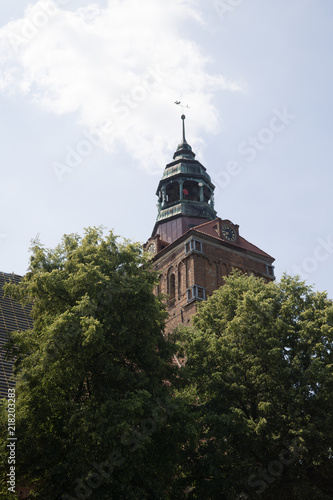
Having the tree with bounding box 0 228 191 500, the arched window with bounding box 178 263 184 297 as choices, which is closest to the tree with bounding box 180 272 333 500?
the tree with bounding box 0 228 191 500

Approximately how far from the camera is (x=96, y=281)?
15953 millimetres

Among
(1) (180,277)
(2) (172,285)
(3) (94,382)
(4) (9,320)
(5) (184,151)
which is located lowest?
(3) (94,382)

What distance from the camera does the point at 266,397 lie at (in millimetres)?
17828

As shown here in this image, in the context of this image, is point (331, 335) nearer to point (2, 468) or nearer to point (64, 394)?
point (64, 394)

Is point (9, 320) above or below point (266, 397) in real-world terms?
above

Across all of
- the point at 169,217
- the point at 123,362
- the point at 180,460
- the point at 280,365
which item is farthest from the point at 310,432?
the point at 169,217

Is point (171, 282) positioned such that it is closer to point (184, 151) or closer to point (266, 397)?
point (184, 151)

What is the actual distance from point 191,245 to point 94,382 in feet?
61.2

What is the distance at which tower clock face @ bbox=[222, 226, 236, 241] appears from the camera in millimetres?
35469

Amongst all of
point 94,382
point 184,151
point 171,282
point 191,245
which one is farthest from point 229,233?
point 94,382

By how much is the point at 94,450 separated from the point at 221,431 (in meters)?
4.46

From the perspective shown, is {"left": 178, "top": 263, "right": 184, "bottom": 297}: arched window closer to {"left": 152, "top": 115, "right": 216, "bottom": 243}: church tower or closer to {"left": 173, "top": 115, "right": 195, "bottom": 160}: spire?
{"left": 152, "top": 115, "right": 216, "bottom": 243}: church tower

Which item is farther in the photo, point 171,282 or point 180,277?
point 171,282

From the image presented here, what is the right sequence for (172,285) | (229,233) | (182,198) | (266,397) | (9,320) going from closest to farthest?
(266,397) → (9,320) → (172,285) → (229,233) → (182,198)
